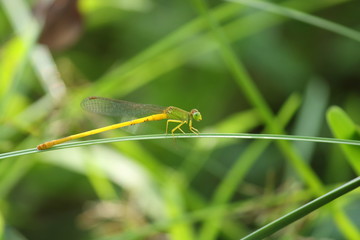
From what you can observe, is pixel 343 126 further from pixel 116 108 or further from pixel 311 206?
pixel 116 108

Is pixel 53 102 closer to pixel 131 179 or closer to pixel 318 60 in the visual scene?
pixel 131 179

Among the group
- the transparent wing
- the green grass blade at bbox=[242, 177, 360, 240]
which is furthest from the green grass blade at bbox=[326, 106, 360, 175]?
the transparent wing

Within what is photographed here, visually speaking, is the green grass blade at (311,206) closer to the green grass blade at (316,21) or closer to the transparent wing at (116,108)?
the green grass blade at (316,21)

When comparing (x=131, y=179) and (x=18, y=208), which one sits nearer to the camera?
(x=131, y=179)

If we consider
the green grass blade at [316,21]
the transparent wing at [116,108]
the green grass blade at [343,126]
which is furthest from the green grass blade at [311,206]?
the transparent wing at [116,108]

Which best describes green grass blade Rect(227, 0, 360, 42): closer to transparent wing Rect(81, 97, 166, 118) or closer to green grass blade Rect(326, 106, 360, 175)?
green grass blade Rect(326, 106, 360, 175)

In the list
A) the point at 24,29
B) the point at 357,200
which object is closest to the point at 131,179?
the point at 24,29

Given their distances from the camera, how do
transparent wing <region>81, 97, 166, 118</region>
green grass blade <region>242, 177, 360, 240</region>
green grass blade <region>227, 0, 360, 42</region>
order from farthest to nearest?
transparent wing <region>81, 97, 166, 118</region>, green grass blade <region>227, 0, 360, 42</region>, green grass blade <region>242, 177, 360, 240</region>

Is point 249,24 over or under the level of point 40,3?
over
